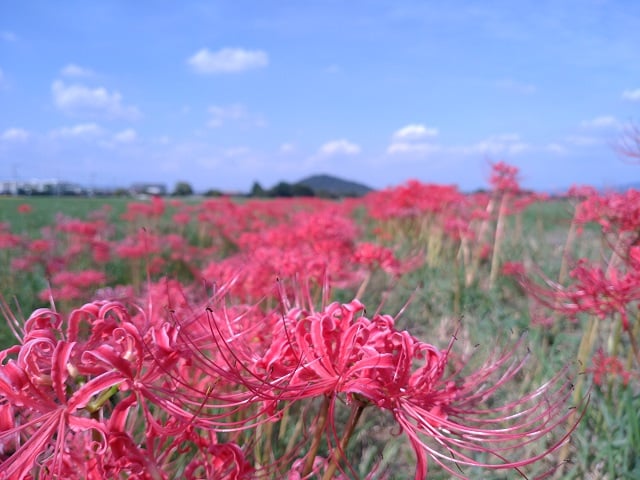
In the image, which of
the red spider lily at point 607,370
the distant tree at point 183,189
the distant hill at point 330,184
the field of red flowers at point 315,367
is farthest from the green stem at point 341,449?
the distant tree at point 183,189

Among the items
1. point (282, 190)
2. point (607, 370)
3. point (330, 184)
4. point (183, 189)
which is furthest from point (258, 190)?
point (607, 370)

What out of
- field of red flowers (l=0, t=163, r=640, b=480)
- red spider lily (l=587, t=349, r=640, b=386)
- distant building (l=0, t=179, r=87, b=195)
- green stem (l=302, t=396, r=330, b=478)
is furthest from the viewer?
distant building (l=0, t=179, r=87, b=195)

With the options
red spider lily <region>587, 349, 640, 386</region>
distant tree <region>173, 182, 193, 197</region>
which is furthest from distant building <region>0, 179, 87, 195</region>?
red spider lily <region>587, 349, 640, 386</region>

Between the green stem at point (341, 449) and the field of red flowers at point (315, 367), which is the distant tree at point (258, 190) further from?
the green stem at point (341, 449)

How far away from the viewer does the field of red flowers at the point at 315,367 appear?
98 centimetres

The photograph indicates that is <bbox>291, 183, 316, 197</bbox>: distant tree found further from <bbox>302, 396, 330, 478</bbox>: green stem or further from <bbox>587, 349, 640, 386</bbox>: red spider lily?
<bbox>302, 396, 330, 478</bbox>: green stem

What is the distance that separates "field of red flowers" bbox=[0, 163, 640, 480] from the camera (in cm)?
98

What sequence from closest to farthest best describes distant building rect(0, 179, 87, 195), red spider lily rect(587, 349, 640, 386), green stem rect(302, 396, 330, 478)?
green stem rect(302, 396, 330, 478) → red spider lily rect(587, 349, 640, 386) → distant building rect(0, 179, 87, 195)

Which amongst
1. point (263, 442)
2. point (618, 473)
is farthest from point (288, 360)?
point (618, 473)

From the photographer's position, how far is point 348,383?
1.05 m

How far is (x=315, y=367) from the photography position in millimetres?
1078

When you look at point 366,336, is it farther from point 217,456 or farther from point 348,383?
point 217,456

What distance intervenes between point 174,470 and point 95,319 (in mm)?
742

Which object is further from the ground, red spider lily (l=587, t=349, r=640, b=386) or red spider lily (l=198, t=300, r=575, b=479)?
red spider lily (l=198, t=300, r=575, b=479)
